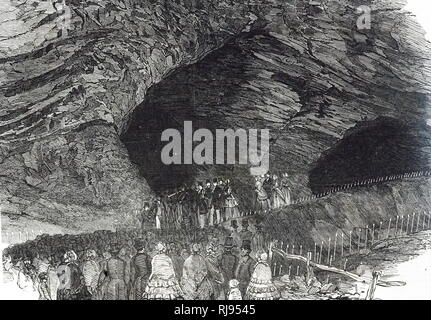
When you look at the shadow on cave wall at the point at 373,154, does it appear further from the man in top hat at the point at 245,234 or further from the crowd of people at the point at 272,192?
the man in top hat at the point at 245,234

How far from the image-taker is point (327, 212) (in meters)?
8.98

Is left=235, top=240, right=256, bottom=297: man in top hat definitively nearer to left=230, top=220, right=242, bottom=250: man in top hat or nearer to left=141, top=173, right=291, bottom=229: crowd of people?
left=230, top=220, right=242, bottom=250: man in top hat

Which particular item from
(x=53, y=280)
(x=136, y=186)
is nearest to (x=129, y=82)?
(x=136, y=186)

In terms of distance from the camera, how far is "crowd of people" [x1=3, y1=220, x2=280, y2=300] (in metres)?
8.74

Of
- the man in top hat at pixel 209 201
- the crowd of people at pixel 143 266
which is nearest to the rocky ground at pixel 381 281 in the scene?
the crowd of people at pixel 143 266

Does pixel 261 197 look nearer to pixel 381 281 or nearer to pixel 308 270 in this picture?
pixel 308 270

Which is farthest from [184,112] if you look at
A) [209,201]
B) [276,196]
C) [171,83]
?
[276,196]

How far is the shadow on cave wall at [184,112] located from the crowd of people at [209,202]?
0.39 feet

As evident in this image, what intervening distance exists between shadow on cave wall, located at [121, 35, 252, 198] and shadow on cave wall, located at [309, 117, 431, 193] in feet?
3.50

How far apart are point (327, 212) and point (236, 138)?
1535 mm

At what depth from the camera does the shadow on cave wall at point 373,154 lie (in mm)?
9031

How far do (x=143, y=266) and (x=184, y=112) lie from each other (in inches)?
81.1

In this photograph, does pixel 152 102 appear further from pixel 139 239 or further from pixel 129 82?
pixel 139 239
